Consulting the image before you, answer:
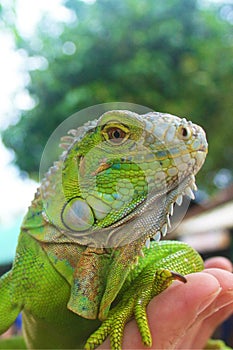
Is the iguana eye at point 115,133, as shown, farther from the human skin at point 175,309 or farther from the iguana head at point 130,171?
the human skin at point 175,309

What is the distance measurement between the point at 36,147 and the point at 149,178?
8.69ft

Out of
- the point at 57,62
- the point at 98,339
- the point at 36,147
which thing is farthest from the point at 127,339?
the point at 57,62

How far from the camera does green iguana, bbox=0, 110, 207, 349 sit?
25.7 inches

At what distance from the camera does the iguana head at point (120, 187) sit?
0.65 meters

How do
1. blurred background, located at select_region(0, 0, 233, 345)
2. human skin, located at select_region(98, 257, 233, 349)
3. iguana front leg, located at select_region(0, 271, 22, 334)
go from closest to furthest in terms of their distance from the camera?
1. human skin, located at select_region(98, 257, 233, 349)
2. iguana front leg, located at select_region(0, 271, 22, 334)
3. blurred background, located at select_region(0, 0, 233, 345)

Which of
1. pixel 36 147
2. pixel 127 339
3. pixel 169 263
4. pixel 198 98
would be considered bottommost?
pixel 127 339

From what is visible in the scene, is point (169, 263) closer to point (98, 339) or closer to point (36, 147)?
point (98, 339)

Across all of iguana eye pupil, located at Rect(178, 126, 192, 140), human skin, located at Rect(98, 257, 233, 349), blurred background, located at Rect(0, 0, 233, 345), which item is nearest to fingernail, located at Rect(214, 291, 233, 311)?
human skin, located at Rect(98, 257, 233, 349)

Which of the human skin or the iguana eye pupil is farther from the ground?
the iguana eye pupil

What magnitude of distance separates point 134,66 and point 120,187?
3.55 m

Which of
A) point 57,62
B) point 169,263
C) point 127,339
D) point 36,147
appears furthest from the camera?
point 57,62

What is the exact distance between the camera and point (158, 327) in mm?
638

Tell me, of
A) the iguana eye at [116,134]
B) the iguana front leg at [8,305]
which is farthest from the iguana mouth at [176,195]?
the iguana front leg at [8,305]

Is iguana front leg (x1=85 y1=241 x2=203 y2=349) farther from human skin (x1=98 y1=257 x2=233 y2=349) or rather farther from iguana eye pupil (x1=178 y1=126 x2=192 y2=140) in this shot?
iguana eye pupil (x1=178 y1=126 x2=192 y2=140)
